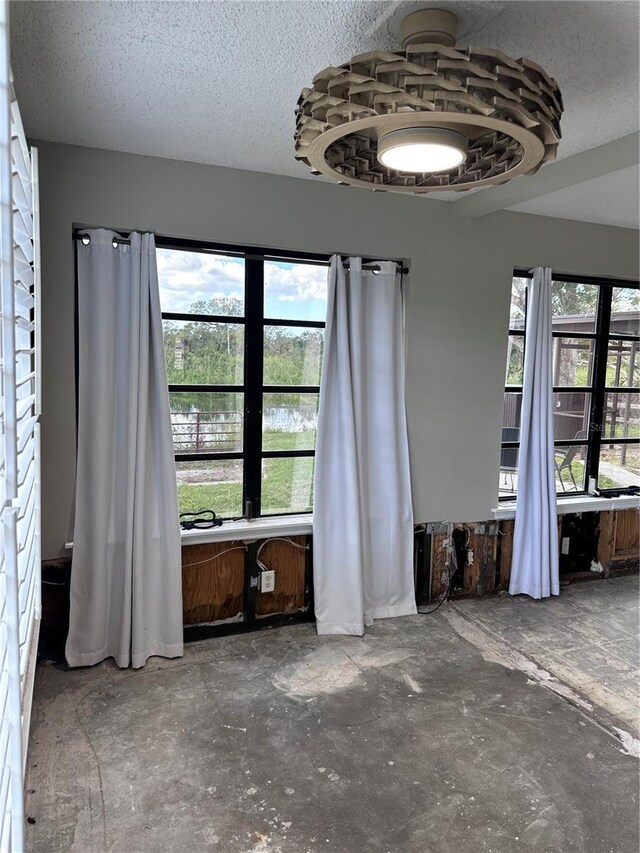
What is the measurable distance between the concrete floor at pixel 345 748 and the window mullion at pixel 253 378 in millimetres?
890

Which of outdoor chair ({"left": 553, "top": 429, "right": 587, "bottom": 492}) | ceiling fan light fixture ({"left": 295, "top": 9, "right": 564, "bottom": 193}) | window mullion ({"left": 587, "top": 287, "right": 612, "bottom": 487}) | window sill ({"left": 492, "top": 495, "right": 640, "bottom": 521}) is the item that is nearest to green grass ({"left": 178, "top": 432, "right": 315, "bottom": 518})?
window sill ({"left": 492, "top": 495, "right": 640, "bottom": 521})

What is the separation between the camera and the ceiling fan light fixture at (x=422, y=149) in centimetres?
175

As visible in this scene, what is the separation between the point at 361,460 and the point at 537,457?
134cm

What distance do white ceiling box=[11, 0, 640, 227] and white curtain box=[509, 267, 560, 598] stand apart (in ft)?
4.38

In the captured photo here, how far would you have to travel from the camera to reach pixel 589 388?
177 inches

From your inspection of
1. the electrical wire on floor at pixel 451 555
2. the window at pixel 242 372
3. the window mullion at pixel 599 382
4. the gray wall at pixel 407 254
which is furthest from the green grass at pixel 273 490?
the window mullion at pixel 599 382

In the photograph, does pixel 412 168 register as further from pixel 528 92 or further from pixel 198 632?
pixel 198 632

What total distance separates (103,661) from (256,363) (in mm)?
1803

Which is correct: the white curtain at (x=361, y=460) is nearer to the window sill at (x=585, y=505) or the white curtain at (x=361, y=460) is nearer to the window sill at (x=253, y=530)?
the window sill at (x=253, y=530)

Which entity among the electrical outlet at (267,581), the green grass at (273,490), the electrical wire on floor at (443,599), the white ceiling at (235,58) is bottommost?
the electrical wire on floor at (443,599)

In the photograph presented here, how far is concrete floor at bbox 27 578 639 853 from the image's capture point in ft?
6.61

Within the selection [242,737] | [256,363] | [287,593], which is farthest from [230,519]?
[242,737]

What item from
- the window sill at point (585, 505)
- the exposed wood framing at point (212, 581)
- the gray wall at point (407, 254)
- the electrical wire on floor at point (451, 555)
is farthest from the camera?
the window sill at point (585, 505)

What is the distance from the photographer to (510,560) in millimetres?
4195
